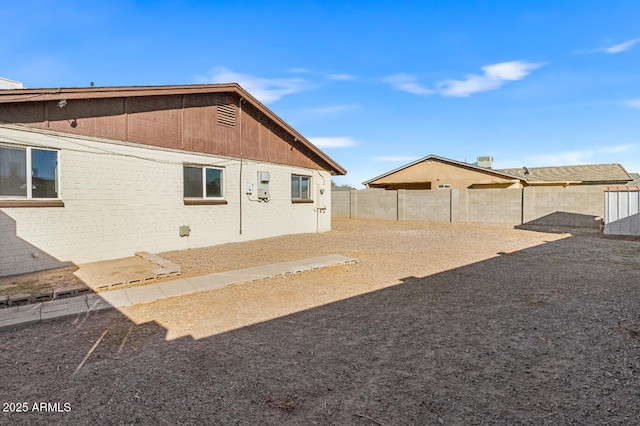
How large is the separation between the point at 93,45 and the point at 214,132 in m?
4.64

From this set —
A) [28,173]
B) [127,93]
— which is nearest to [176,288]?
[28,173]

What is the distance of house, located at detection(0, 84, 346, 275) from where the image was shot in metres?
6.49

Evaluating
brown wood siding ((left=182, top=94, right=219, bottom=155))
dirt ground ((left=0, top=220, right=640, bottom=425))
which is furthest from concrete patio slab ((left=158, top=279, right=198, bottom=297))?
brown wood siding ((left=182, top=94, right=219, bottom=155))

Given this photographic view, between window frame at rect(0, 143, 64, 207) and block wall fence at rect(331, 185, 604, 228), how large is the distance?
58.4 feet

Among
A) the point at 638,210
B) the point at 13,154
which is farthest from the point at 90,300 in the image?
the point at 638,210

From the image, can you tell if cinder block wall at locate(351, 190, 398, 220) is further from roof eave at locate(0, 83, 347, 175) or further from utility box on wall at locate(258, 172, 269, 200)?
utility box on wall at locate(258, 172, 269, 200)

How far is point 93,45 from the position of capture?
10.1m

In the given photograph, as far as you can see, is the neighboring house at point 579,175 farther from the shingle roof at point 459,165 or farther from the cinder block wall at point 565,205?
the cinder block wall at point 565,205

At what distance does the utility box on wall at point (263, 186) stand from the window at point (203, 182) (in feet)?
4.64

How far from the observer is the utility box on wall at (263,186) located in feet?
37.2

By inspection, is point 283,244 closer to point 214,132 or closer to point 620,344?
point 214,132

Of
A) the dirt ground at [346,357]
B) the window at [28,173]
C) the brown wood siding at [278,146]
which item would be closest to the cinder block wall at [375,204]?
the brown wood siding at [278,146]

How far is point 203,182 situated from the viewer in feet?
32.5

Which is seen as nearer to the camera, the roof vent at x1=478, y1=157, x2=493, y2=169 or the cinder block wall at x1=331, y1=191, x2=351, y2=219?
the cinder block wall at x1=331, y1=191, x2=351, y2=219
